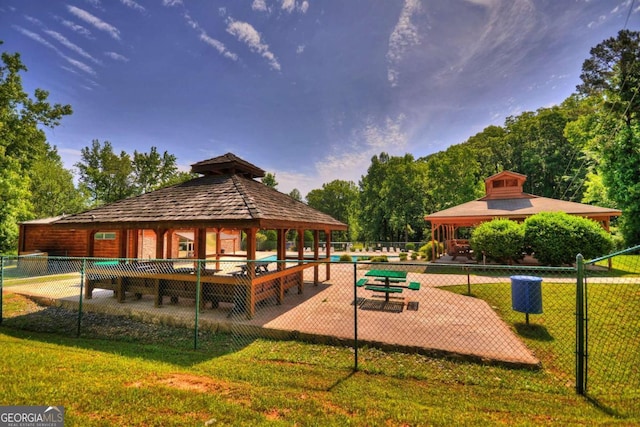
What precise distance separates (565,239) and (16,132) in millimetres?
35158

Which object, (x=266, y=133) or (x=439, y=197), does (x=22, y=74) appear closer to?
(x=266, y=133)

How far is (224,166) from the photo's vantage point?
32.9 ft

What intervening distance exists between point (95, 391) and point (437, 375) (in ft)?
15.4

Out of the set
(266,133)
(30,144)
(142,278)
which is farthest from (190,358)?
(30,144)

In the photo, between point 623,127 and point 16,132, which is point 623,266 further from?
point 16,132

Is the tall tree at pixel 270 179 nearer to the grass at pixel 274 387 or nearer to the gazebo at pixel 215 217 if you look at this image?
the gazebo at pixel 215 217

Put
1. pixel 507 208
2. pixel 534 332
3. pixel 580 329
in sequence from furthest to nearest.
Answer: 1. pixel 507 208
2. pixel 534 332
3. pixel 580 329

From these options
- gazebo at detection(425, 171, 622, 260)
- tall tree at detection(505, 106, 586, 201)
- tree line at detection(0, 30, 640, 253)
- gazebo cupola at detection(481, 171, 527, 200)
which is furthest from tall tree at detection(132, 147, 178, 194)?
tall tree at detection(505, 106, 586, 201)

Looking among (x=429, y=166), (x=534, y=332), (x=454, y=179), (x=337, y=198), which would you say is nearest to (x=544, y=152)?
(x=454, y=179)

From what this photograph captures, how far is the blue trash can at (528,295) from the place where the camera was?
19.0 ft

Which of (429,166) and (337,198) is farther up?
(429,166)

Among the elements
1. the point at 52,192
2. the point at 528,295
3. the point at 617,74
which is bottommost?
the point at 528,295

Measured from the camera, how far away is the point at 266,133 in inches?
931

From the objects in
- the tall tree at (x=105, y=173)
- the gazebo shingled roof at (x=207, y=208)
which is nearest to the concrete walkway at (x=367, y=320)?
the gazebo shingled roof at (x=207, y=208)
